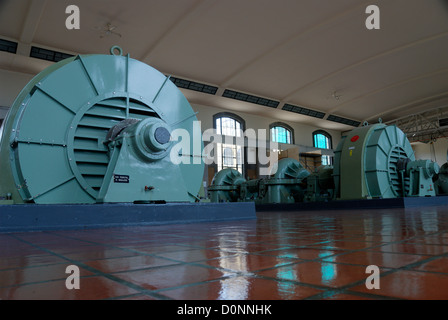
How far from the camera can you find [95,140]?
12.4 ft

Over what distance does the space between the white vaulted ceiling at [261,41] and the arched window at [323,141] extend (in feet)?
16.3

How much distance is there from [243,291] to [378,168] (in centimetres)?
780

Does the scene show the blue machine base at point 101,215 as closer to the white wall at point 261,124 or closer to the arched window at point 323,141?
the white wall at point 261,124

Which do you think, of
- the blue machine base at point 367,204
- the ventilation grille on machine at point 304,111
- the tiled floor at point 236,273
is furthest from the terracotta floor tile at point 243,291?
the ventilation grille on machine at point 304,111

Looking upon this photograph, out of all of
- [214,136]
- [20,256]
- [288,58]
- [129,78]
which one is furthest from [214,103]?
[20,256]

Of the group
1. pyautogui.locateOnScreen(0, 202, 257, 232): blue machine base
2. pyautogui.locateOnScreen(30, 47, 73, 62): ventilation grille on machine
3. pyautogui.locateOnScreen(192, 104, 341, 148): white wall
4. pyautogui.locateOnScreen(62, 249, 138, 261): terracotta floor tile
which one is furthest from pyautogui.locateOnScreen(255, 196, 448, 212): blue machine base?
pyautogui.locateOnScreen(30, 47, 73, 62): ventilation grille on machine

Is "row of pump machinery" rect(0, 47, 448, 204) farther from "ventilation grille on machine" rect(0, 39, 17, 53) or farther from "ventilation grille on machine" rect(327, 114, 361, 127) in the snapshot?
"ventilation grille on machine" rect(327, 114, 361, 127)

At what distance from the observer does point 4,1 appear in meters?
9.95

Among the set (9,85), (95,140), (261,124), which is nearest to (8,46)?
(9,85)

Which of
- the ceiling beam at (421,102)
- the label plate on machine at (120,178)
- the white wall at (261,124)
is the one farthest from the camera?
the ceiling beam at (421,102)

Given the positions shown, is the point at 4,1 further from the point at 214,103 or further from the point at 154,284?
the point at 154,284

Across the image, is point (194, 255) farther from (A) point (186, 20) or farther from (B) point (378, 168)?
(A) point (186, 20)

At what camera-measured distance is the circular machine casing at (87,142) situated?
3.35 m

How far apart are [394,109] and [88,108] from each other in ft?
69.0
